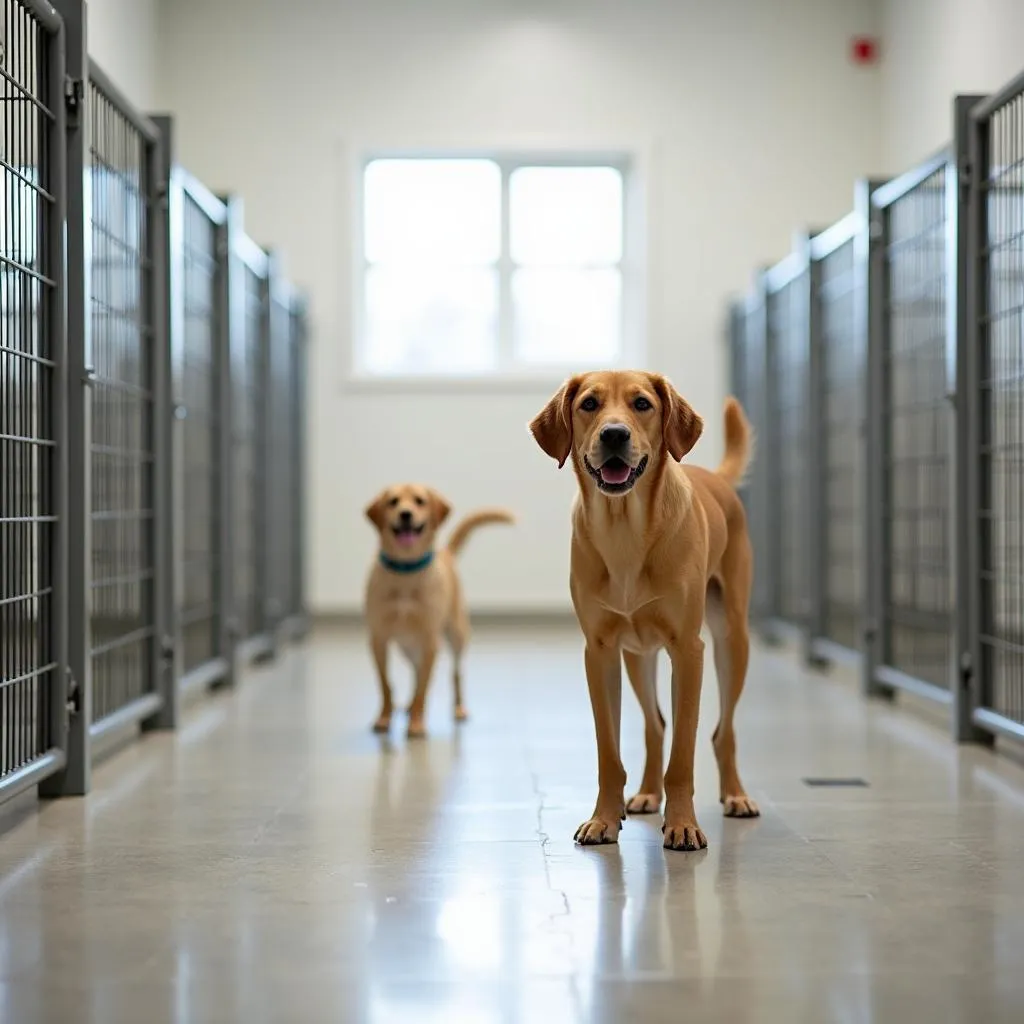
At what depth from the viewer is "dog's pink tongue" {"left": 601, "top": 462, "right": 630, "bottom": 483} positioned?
9.39ft

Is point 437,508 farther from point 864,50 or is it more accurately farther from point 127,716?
point 864,50

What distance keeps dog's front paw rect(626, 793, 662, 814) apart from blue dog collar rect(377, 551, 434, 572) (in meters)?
1.55

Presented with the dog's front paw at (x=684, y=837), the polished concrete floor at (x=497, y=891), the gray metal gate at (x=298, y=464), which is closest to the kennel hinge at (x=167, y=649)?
the polished concrete floor at (x=497, y=891)

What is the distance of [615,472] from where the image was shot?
9.43 ft

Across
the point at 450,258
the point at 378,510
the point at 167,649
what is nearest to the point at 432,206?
the point at 450,258

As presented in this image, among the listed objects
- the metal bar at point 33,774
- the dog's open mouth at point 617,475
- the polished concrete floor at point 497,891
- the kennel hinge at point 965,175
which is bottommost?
the polished concrete floor at point 497,891

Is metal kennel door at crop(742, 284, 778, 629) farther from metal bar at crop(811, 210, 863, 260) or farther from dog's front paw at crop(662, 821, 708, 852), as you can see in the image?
dog's front paw at crop(662, 821, 708, 852)

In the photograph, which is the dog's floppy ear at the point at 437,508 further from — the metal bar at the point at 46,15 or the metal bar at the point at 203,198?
the metal bar at the point at 46,15

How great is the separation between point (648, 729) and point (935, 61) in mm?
6052

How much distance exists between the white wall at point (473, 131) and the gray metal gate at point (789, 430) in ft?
4.34

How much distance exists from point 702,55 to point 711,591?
682cm

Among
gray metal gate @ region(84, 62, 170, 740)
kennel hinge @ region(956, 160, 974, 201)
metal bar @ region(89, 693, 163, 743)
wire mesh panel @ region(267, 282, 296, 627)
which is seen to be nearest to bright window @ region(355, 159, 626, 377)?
wire mesh panel @ region(267, 282, 296, 627)

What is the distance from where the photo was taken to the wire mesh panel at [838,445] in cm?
673

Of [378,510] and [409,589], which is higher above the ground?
[378,510]
